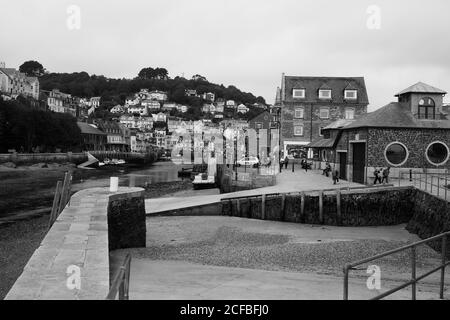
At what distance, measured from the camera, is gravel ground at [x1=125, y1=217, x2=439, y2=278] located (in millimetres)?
14867

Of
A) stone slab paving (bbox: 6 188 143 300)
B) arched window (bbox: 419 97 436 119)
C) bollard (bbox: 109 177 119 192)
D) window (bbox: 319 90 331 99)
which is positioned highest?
window (bbox: 319 90 331 99)

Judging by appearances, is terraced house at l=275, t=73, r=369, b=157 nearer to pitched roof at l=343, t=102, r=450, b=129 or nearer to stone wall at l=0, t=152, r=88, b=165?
pitched roof at l=343, t=102, r=450, b=129

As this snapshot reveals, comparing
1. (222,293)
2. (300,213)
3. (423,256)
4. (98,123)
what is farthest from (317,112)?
(98,123)

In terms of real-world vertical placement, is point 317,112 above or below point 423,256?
above

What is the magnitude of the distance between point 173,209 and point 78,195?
985 centimetres

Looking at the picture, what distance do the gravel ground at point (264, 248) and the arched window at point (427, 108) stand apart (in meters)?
12.2

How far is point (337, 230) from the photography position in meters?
23.3

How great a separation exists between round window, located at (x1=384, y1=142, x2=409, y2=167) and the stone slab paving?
870 inches

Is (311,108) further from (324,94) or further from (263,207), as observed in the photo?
(263,207)

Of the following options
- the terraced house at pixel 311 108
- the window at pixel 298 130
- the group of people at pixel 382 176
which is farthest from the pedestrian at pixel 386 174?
the window at pixel 298 130

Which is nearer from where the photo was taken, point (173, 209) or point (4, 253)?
point (4, 253)

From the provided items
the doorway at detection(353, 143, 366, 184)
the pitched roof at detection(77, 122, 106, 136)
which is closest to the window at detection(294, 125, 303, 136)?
the doorway at detection(353, 143, 366, 184)
